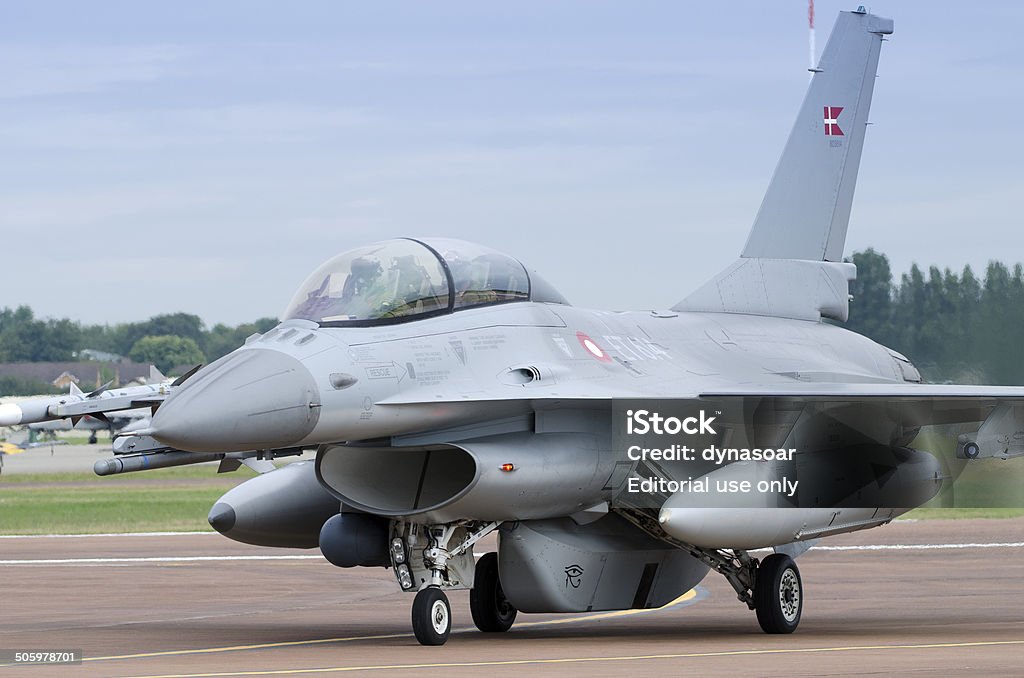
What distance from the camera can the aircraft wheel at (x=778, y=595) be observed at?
13125 mm

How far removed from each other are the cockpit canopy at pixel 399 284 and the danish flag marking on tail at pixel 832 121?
5.77 meters

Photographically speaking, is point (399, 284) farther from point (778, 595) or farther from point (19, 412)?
point (19, 412)

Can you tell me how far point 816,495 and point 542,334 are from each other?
2.76m

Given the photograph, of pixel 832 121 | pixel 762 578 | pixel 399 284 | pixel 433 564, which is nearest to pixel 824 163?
pixel 832 121

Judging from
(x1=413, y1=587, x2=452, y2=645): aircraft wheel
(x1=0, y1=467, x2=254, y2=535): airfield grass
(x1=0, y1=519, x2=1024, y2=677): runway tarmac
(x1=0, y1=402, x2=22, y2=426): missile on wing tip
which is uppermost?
(x1=0, y1=402, x2=22, y2=426): missile on wing tip

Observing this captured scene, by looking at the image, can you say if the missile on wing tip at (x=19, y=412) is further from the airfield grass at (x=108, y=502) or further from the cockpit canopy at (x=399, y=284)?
the cockpit canopy at (x=399, y=284)

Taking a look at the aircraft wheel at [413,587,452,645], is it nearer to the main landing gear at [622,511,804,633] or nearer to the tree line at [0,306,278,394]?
the main landing gear at [622,511,804,633]

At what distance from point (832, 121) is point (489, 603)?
22.0ft

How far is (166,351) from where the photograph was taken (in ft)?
345

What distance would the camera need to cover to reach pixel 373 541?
12.4 metres

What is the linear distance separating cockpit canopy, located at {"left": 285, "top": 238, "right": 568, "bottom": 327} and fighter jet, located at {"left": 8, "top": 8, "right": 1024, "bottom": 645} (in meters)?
0.02

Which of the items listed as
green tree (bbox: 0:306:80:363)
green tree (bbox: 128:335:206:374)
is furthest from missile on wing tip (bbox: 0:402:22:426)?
green tree (bbox: 0:306:80:363)

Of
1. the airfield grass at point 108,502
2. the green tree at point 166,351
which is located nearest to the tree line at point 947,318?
the airfield grass at point 108,502

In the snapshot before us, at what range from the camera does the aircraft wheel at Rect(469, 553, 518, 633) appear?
44.6ft
